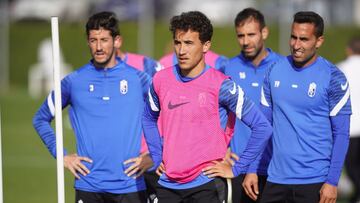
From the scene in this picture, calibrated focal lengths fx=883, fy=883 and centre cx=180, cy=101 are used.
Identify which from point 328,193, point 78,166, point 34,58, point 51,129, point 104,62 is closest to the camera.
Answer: point 328,193

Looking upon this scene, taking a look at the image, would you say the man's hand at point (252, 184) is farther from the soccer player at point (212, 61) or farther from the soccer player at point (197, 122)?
the soccer player at point (212, 61)

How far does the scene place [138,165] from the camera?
8.10m

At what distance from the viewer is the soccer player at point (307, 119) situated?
7461mm

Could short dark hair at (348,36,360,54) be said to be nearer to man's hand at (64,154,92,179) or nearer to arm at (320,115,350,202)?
arm at (320,115,350,202)

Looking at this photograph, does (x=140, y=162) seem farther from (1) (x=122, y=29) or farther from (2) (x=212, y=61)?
(1) (x=122, y=29)

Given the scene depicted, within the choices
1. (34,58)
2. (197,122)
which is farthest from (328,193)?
(34,58)

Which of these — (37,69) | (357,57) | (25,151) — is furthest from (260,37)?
(37,69)

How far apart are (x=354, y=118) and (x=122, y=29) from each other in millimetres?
20174

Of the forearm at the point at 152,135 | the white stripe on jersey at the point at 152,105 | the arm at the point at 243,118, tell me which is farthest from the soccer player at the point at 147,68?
the arm at the point at 243,118

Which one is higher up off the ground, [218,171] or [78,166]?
[218,171]

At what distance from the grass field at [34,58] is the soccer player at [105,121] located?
8.79 metres

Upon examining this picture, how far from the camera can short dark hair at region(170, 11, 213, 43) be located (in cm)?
713

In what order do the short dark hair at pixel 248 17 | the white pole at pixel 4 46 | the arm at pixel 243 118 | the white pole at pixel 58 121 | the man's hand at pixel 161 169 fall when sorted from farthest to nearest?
the white pole at pixel 4 46 < the short dark hair at pixel 248 17 < the man's hand at pixel 161 169 < the arm at pixel 243 118 < the white pole at pixel 58 121

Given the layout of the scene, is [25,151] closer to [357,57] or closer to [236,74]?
[357,57]
